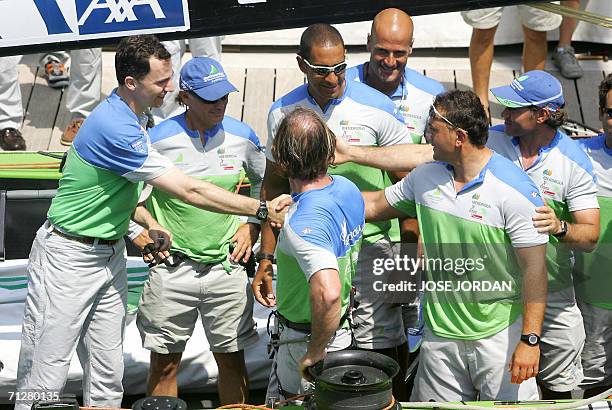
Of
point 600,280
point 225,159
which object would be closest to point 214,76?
point 225,159

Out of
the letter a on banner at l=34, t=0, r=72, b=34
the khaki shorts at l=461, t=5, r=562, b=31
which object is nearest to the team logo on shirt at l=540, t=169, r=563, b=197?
the letter a on banner at l=34, t=0, r=72, b=34

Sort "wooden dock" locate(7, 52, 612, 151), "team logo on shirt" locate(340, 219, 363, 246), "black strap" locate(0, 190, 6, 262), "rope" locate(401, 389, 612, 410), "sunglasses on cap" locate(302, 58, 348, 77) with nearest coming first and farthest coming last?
"rope" locate(401, 389, 612, 410), "team logo on shirt" locate(340, 219, 363, 246), "sunglasses on cap" locate(302, 58, 348, 77), "black strap" locate(0, 190, 6, 262), "wooden dock" locate(7, 52, 612, 151)

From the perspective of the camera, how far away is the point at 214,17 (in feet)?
14.5

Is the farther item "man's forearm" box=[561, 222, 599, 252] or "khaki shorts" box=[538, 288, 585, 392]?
"khaki shorts" box=[538, 288, 585, 392]

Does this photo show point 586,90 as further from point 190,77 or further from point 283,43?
point 190,77

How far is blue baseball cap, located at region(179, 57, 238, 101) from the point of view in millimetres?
5445

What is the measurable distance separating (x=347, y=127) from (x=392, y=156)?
0.30 meters

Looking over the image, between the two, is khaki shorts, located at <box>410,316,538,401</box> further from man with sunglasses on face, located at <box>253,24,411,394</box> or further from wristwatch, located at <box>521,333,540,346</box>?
man with sunglasses on face, located at <box>253,24,411,394</box>

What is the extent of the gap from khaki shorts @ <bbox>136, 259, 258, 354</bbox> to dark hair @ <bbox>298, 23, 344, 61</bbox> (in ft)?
3.75

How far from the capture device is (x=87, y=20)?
441 centimetres

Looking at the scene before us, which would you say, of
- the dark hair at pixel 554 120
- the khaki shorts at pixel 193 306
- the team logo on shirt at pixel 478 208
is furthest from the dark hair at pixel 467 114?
the khaki shorts at pixel 193 306

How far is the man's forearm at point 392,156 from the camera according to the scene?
5086mm

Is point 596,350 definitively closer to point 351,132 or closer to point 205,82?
point 351,132

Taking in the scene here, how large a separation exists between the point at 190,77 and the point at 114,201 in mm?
735
